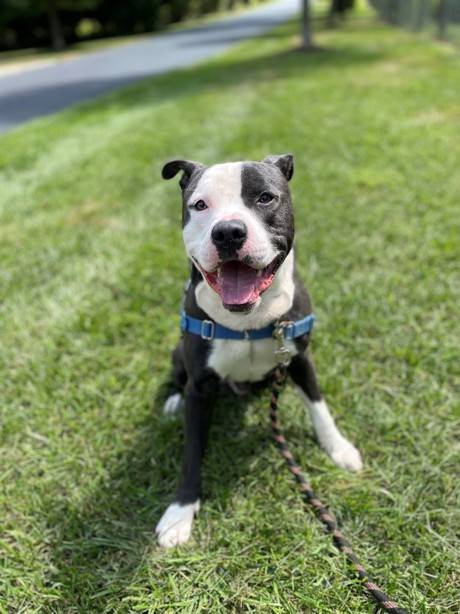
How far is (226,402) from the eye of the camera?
8.66 feet

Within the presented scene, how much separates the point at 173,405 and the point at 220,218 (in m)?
1.24

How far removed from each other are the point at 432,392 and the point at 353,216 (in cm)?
216

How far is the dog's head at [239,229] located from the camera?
167 cm

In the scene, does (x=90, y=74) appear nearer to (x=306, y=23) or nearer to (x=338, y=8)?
(x=306, y=23)

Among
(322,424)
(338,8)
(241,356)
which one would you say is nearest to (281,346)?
(241,356)

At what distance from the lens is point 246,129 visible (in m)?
6.96

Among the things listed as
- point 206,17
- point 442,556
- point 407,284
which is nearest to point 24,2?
point 206,17

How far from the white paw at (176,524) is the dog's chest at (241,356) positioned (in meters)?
0.55

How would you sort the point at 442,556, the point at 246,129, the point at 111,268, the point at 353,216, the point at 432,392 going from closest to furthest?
the point at 442,556 < the point at 432,392 < the point at 111,268 < the point at 353,216 < the point at 246,129

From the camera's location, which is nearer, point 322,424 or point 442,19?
point 322,424

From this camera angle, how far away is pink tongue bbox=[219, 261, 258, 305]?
1.75 metres

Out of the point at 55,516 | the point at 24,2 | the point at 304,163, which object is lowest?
the point at 55,516

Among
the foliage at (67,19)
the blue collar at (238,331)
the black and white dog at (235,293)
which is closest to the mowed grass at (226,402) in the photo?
the black and white dog at (235,293)

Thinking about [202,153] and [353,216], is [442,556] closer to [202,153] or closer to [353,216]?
[353,216]
